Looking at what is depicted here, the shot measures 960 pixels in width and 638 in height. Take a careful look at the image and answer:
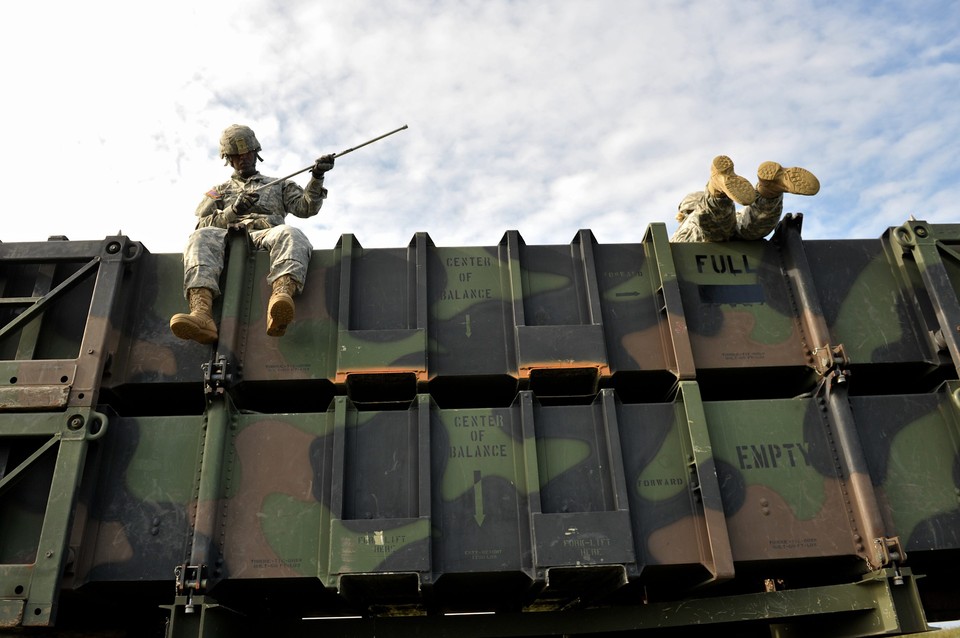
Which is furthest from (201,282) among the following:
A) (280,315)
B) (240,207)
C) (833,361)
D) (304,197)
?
(833,361)

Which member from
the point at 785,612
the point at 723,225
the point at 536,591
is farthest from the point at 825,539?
the point at 723,225

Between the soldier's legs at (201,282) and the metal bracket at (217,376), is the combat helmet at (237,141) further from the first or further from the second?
the metal bracket at (217,376)

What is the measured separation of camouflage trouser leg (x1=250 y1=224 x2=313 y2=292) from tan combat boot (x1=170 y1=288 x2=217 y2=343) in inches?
17.8

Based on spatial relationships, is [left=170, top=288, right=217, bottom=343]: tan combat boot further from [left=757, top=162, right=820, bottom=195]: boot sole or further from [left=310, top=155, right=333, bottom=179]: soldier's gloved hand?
[left=757, top=162, right=820, bottom=195]: boot sole

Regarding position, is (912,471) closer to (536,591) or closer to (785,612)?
(785,612)

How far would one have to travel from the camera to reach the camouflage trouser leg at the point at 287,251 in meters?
5.31

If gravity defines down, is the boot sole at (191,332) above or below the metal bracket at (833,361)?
above

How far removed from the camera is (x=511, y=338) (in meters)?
5.37

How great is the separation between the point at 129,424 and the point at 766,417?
427 cm

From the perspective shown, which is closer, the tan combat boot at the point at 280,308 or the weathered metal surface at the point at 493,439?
the weathered metal surface at the point at 493,439

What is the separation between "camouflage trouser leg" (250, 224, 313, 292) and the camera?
17.4 ft

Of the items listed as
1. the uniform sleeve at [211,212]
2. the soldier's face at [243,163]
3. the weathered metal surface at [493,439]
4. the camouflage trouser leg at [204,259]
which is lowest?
the weathered metal surface at [493,439]

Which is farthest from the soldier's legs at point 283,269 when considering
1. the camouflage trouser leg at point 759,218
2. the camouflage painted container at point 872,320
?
the camouflage painted container at point 872,320

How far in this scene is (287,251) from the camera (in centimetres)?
538
